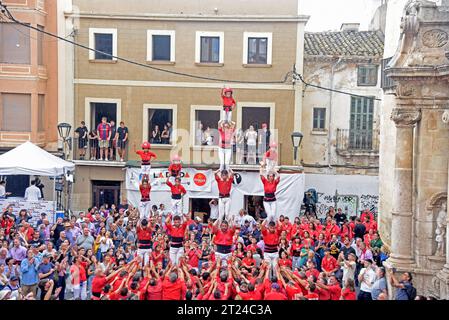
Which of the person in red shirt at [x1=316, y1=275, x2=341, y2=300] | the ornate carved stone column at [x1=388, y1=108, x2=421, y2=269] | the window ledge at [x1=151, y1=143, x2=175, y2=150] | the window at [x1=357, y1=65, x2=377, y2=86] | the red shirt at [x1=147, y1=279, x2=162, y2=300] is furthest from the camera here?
the window at [x1=357, y1=65, x2=377, y2=86]

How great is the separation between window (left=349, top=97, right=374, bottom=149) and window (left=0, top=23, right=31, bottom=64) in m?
13.4

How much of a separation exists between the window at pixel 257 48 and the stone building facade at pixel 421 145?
11928 millimetres

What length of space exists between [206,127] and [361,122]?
6.45m

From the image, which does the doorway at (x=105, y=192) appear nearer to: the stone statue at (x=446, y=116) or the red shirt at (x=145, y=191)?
the red shirt at (x=145, y=191)

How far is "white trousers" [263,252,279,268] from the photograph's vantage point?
18.3 metres

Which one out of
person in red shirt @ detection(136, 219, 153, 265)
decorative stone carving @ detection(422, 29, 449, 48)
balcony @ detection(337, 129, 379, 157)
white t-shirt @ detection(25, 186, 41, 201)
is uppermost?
decorative stone carving @ detection(422, 29, 449, 48)

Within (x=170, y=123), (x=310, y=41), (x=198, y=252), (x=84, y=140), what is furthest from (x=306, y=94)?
(x=198, y=252)

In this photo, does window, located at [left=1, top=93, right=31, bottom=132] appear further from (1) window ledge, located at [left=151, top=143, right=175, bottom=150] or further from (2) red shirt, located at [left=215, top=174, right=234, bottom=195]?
(2) red shirt, located at [left=215, top=174, right=234, bottom=195]

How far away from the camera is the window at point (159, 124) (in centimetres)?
3109

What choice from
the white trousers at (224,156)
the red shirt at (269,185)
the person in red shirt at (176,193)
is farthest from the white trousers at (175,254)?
the red shirt at (269,185)

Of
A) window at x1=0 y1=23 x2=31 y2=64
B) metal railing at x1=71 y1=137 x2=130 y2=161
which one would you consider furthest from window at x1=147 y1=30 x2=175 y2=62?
window at x1=0 y1=23 x2=31 y2=64

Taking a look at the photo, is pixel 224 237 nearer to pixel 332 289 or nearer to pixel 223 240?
pixel 223 240

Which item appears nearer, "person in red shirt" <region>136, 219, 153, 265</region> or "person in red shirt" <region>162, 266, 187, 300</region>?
"person in red shirt" <region>162, 266, 187, 300</region>

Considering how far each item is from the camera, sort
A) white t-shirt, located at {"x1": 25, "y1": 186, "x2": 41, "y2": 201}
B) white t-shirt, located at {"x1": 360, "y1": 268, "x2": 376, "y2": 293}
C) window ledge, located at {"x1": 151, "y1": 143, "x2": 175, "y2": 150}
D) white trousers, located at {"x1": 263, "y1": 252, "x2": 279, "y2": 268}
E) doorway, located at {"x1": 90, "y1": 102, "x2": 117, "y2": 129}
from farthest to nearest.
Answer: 1. doorway, located at {"x1": 90, "y1": 102, "x2": 117, "y2": 129}
2. window ledge, located at {"x1": 151, "y1": 143, "x2": 175, "y2": 150}
3. white t-shirt, located at {"x1": 25, "y1": 186, "x2": 41, "y2": 201}
4. white trousers, located at {"x1": 263, "y1": 252, "x2": 279, "y2": 268}
5. white t-shirt, located at {"x1": 360, "y1": 268, "x2": 376, "y2": 293}
